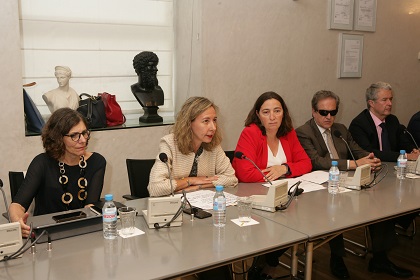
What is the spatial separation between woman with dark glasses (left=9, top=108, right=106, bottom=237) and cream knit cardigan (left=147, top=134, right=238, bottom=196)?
1.09 ft

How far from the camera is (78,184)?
2.70 meters

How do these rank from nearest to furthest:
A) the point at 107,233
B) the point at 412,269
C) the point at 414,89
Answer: the point at 107,233
the point at 412,269
the point at 414,89

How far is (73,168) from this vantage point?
271 cm

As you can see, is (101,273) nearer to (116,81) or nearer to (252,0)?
(116,81)

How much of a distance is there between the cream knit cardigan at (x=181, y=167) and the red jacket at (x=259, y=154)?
0.13m

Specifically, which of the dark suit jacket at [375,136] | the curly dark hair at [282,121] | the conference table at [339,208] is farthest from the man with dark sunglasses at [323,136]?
the conference table at [339,208]

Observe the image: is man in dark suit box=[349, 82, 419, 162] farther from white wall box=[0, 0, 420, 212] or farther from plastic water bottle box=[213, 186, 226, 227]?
plastic water bottle box=[213, 186, 226, 227]

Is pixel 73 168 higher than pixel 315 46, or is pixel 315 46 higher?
pixel 315 46

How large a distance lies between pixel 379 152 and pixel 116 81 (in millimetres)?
2292

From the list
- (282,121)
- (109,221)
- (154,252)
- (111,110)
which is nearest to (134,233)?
(109,221)

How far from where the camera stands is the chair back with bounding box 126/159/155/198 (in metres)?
3.14

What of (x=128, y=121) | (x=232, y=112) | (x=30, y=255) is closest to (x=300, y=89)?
(x=232, y=112)

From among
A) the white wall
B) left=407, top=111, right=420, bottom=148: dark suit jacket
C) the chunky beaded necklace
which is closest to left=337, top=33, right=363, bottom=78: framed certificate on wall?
the white wall

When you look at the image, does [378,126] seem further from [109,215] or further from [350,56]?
[109,215]
